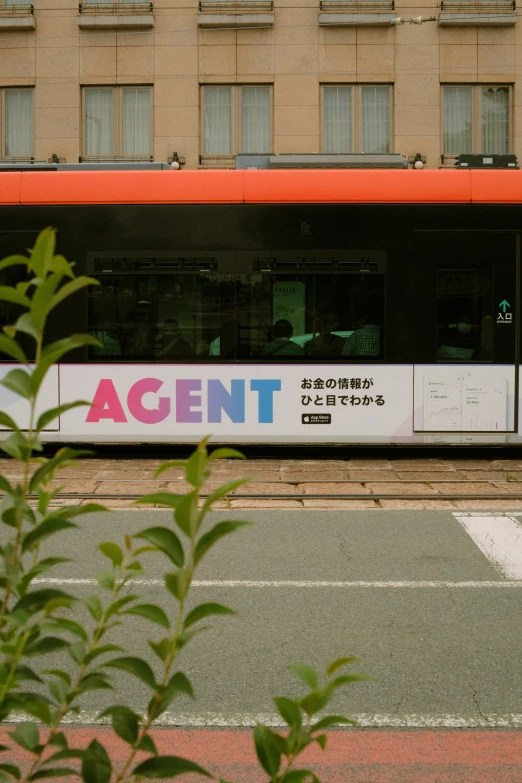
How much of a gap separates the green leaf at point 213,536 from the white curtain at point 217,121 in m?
23.3

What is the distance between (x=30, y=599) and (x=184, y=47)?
23429 mm

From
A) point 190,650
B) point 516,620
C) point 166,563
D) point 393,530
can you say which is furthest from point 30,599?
point 393,530

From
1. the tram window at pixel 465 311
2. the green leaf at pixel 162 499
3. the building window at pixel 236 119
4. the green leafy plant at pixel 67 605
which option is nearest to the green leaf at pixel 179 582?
the green leafy plant at pixel 67 605

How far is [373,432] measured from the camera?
471 inches

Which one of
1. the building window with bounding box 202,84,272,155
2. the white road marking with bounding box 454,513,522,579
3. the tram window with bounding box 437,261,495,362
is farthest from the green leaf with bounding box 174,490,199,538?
the building window with bounding box 202,84,272,155

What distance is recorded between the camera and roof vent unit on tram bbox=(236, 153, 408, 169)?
12062 millimetres

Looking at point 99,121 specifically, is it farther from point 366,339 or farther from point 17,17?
point 366,339

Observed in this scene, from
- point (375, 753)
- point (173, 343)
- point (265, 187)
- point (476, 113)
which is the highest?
point (476, 113)

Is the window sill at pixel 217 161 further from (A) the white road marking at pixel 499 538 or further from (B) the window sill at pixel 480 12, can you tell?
(A) the white road marking at pixel 499 538

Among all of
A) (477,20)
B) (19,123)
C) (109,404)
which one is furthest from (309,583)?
(19,123)

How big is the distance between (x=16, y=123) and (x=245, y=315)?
14.9 metres

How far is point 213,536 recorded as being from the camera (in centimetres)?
175

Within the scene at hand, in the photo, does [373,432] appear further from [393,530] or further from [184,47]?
A: [184,47]

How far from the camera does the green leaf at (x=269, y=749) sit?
5.77ft
